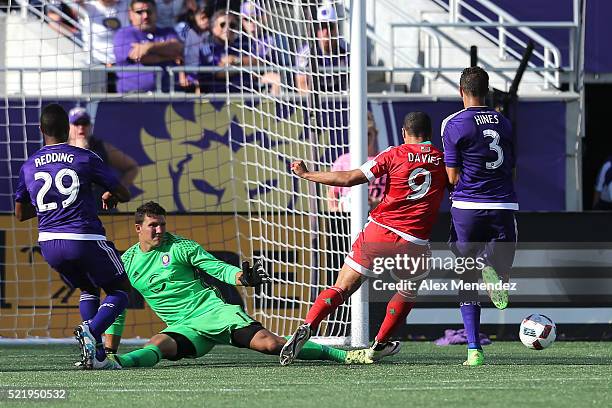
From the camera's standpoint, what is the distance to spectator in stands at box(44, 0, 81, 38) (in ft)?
47.9

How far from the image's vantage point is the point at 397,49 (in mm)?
15453

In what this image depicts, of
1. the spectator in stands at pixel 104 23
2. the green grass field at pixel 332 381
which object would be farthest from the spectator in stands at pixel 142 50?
the green grass field at pixel 332 381

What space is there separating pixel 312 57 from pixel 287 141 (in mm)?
1192

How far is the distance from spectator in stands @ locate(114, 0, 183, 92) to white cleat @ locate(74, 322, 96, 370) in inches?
262

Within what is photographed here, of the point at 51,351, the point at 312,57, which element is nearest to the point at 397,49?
the point at 312,57

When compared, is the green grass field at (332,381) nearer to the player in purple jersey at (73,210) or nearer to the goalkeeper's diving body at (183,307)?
the goalkeeper's diving body at (183,307)

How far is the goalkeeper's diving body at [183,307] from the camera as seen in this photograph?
8570mm

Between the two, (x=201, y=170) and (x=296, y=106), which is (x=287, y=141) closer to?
(x=296, y=106)

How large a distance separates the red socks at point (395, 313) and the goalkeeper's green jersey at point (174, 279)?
1143 millimetres

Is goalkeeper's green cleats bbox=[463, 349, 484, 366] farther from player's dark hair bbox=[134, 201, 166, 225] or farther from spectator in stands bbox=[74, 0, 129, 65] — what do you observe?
spectator in stands bbox=[74, 0, 129, 65]

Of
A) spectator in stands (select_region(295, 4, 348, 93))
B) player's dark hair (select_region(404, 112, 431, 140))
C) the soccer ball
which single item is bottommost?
the soccer ball

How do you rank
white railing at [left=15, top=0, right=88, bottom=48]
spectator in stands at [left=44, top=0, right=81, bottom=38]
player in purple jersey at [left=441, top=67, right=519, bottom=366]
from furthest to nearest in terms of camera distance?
spectator in stands at [left=44, top=0, right=81, bottom=38] < white railing at [left=15, top=0, right=88, bottom=48] < player in purple jersey at [left=441, top=67, right=519, bottom=366]

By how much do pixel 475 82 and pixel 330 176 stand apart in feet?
3.82

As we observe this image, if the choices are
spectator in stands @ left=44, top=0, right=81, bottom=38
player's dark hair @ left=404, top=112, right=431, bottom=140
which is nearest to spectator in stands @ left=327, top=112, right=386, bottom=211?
player's dark hair @ left=404, top=112, right=431, bottom=140
